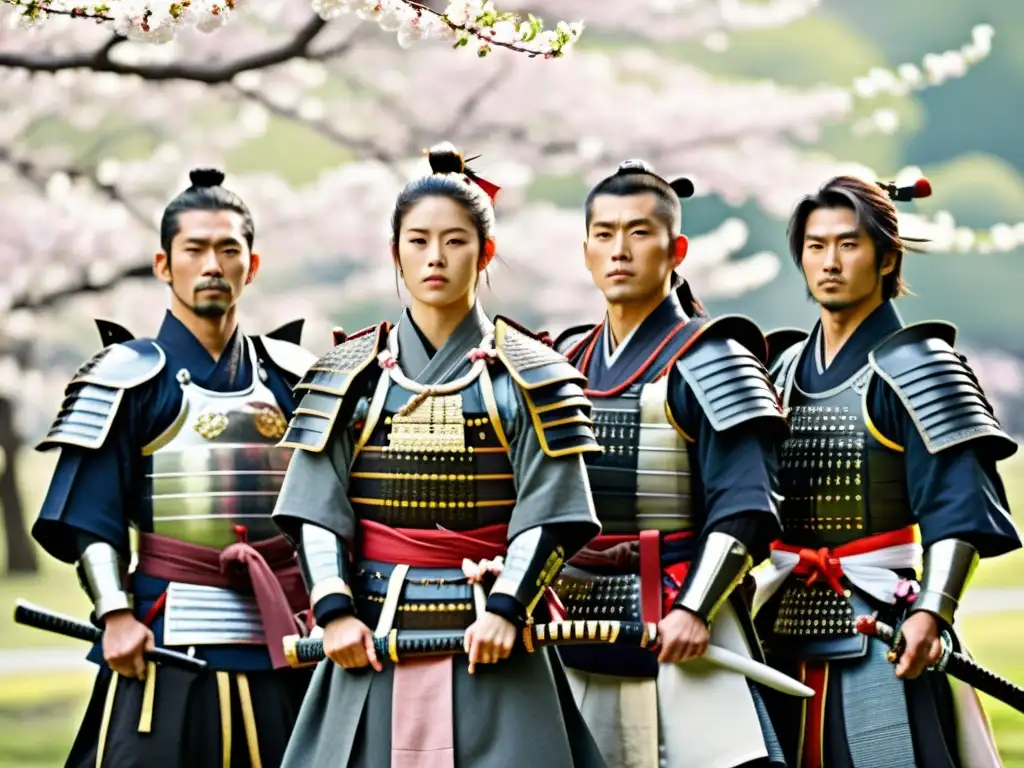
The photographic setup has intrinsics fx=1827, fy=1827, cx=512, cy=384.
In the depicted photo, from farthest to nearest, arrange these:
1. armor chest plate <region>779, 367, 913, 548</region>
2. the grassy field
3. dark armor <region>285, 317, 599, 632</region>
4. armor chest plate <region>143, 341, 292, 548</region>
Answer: the grassy field < armor chest plate <region>143, 341, 292, 548</region> < armor chest plate <region>779, 367, 913, 548</region> < dark armor <region>285, 317, 599, 632</region>

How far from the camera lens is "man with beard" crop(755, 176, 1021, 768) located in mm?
3922

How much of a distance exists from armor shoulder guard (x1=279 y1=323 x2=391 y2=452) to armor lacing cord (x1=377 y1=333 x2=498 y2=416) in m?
0.04

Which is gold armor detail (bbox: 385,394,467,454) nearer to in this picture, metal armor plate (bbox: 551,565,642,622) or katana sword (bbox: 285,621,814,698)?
katana sword (bbox: 285,621,814,698)

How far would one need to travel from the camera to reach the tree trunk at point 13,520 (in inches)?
366

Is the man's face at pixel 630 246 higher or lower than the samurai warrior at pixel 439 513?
higher

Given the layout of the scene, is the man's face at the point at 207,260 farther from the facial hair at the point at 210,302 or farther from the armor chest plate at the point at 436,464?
the armor chest plate at the point at 436,464

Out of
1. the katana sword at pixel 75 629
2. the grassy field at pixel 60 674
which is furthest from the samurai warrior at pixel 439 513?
the grassy field at pixel 60 674

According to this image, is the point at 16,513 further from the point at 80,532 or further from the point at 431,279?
the point at 431,279

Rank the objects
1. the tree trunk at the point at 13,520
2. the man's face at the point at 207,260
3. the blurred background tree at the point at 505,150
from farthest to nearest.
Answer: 1. the blurred background tree at the point at 505,150
2. the tree trunk at the point at 13,520
3. the man's face at the point at 207,260

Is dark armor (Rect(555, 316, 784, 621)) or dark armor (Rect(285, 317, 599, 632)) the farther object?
dark armor (Rect(555, 316, 784, 621))

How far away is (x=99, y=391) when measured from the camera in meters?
4.19

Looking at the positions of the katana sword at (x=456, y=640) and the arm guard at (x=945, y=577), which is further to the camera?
the arm guard at (x=945, y=577)

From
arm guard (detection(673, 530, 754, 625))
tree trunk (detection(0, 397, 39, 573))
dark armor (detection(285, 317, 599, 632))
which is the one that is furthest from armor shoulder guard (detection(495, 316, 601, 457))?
tree trunk (detection(0, 397, 39, 573))

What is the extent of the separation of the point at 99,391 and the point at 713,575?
148cm
